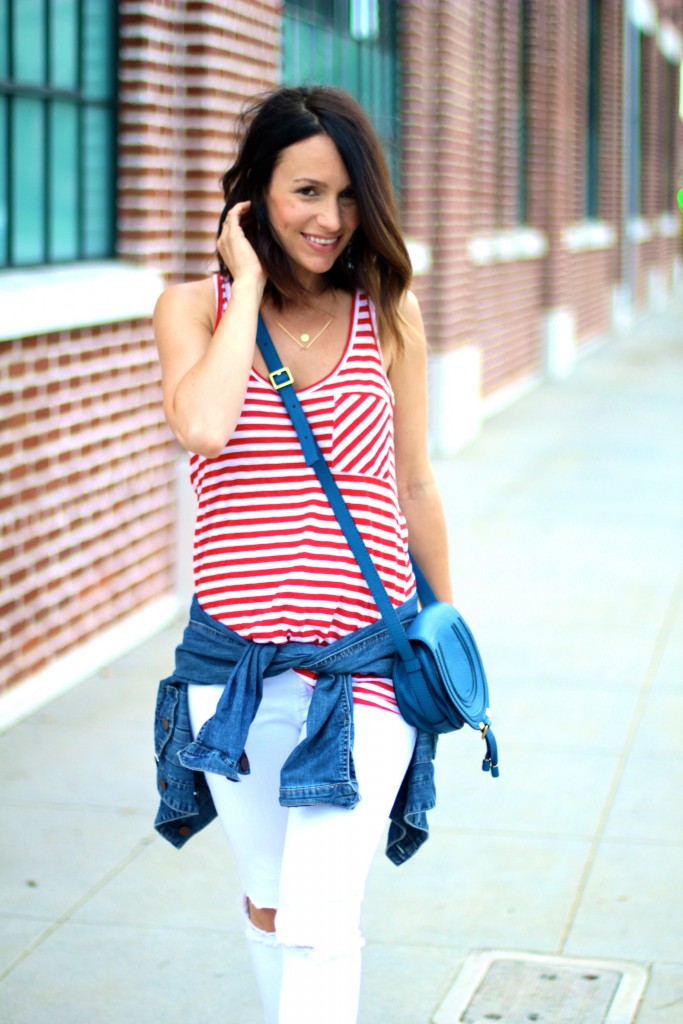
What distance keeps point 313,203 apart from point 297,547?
58 centimetres

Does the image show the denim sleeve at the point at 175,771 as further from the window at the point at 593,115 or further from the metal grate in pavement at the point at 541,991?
the window at the point at 593,115

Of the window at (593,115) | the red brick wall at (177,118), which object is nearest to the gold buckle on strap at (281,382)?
the red brick wall at (177,118)

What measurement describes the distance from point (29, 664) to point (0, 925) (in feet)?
6.62

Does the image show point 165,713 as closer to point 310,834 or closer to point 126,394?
point 310,834

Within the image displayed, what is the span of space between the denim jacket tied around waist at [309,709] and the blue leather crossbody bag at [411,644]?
0.04 metres

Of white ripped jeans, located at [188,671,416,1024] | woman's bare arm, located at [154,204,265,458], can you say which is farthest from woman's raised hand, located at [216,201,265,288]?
white ripped jeans, located at [188,671,416,1024]

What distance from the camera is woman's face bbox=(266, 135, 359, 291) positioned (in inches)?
107

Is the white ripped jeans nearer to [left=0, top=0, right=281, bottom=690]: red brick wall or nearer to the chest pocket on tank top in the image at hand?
the chest pocket on tank top

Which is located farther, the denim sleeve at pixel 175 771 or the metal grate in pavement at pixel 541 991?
the metal grate in pavement at pixel 541 991

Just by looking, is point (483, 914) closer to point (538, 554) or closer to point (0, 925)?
point (0, 925)

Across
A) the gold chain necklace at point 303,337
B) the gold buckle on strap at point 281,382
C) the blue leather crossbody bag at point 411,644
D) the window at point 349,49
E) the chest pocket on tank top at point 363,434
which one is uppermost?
the window at point 349,49

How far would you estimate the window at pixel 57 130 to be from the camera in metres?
6.31

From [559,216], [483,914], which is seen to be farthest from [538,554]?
[559,216]

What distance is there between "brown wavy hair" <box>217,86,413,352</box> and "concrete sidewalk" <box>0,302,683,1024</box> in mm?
1791
